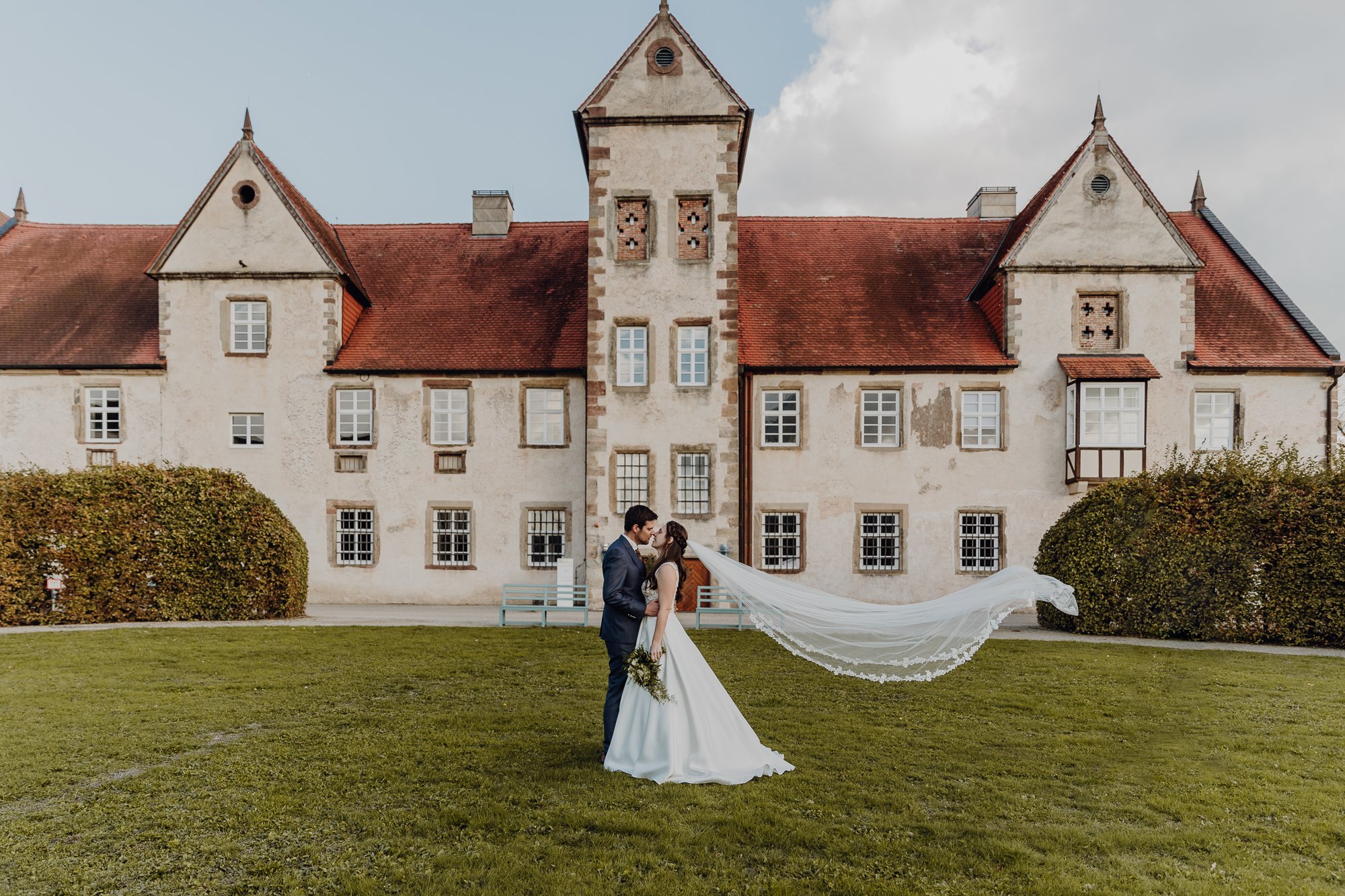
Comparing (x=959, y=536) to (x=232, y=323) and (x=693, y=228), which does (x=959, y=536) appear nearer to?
(x=693, y=228)

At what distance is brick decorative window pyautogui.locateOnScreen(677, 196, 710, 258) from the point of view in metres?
A: 22.3

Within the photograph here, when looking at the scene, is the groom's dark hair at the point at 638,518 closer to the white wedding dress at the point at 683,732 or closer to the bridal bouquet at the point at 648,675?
the white wedding dress at the point at 683,732

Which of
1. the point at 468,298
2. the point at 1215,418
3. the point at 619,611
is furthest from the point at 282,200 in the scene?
the point at 1215,418

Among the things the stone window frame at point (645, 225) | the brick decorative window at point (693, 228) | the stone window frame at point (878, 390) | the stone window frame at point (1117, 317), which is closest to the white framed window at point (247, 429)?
the stone window frame at point (645, 225)

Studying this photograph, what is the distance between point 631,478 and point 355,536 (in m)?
8.02

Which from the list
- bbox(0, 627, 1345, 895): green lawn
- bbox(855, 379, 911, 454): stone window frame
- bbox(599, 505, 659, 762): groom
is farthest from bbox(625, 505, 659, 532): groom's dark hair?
bbox(855, 379, 911, 454): stone window frame

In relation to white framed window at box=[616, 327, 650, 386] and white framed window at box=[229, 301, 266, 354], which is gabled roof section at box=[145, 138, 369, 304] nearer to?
white framed window at box=[229, 301, 266, 354]

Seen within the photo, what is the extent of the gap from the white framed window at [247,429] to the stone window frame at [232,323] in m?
1.71

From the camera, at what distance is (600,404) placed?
22266 mm

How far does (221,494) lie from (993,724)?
1719 centimetres

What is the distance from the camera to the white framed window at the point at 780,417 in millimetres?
23359

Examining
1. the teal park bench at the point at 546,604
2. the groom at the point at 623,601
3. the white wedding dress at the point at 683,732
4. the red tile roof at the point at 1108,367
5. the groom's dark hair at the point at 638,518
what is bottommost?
the teal park bench at the point at 546,604

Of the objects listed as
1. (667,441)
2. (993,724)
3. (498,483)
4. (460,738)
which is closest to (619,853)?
(460,738)

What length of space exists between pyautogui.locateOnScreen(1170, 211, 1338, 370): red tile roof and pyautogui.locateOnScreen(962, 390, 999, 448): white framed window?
5.40 m
